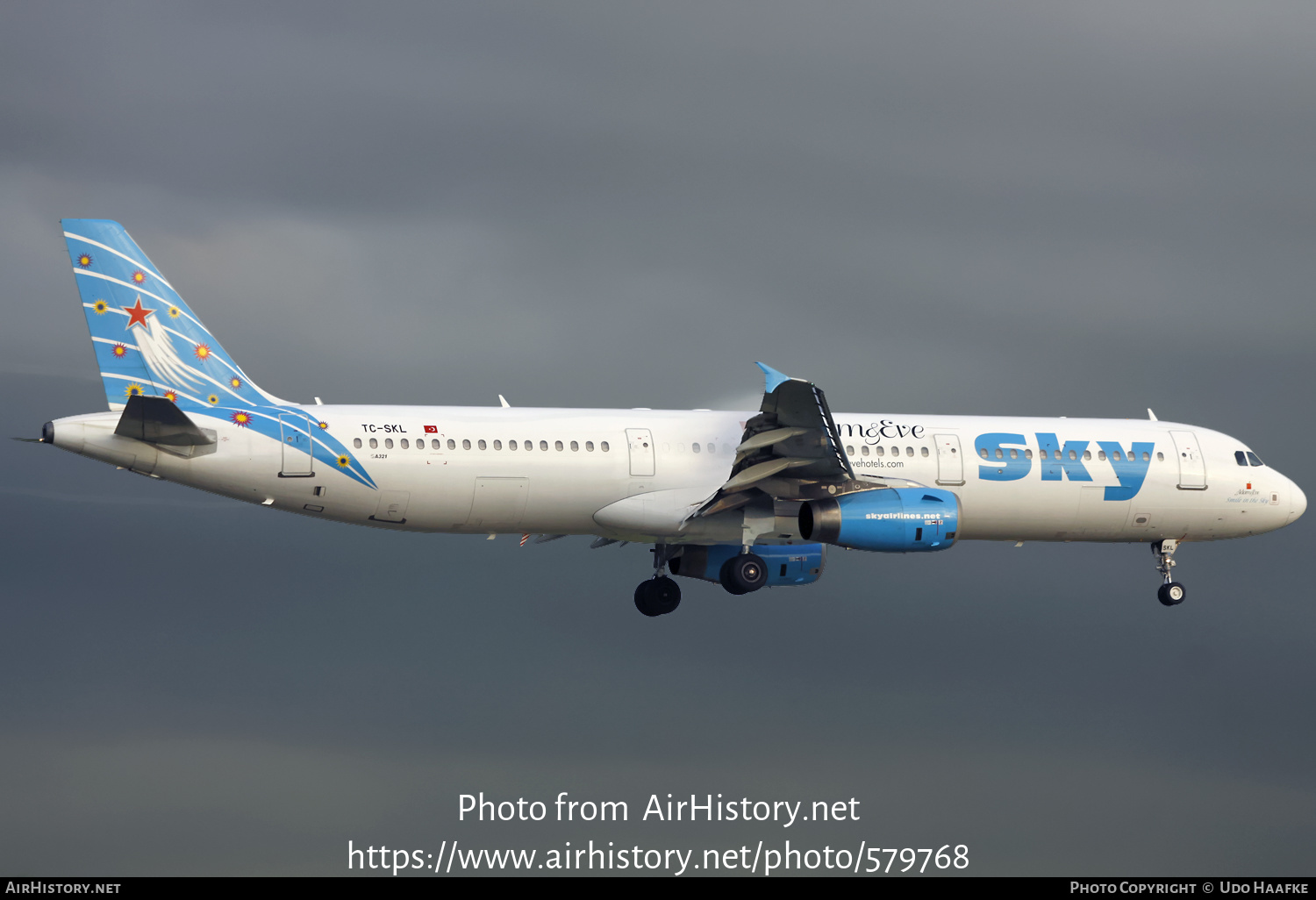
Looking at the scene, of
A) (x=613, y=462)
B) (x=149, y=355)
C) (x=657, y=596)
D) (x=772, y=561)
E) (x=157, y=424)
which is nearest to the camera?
(x=157, y=424)

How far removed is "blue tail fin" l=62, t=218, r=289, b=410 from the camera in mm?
29156

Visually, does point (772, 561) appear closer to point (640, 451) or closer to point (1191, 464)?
point (640, 451)

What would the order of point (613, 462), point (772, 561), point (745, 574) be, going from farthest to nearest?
point (772, 561) < point (745, 574) < point (613, 462)

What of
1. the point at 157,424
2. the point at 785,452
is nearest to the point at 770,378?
the point at 785,452

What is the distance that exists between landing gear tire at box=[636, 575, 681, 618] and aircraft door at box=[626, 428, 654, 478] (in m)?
4.78

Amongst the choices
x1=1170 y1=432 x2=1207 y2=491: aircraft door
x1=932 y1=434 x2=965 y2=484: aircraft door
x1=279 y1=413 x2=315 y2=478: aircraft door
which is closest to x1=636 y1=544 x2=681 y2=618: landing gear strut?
x1=932 y1=434 x2=965 y2=484: aircraft door

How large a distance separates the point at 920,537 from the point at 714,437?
5.15 metres

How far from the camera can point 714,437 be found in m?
32.3

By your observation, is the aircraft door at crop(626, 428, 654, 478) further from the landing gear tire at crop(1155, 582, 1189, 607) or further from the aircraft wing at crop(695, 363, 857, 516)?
the landing gear tire at crop(1155, 582, 1189, 607)

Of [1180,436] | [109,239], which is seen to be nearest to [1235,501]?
[1180,436]

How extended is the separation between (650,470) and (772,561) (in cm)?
469

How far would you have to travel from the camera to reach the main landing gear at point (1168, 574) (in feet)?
118

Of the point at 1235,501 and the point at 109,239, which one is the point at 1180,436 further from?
the point at 109,239

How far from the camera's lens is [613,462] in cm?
3106
